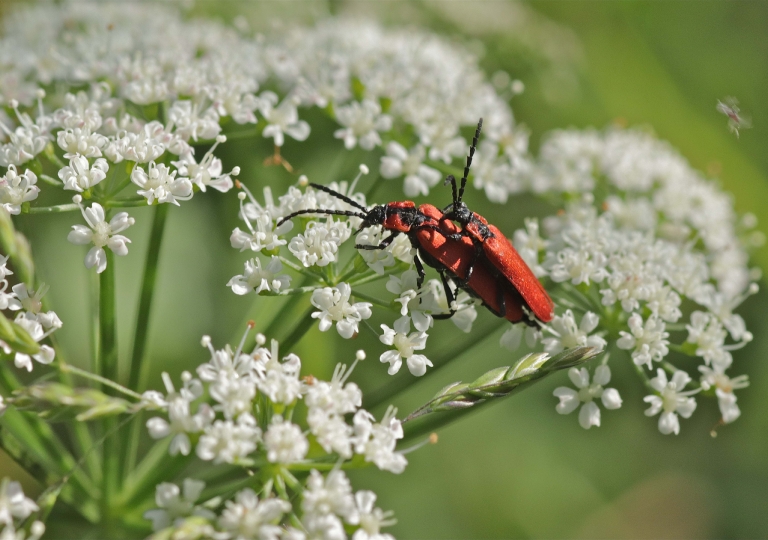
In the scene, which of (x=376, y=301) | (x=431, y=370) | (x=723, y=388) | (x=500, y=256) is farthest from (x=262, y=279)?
(x=723, y=388)

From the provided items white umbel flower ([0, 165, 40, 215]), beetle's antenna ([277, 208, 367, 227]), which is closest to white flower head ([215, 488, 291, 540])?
beetle's antenna ([277, 208, 367, 227])

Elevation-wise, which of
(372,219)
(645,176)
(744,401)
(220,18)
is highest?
(645,176)

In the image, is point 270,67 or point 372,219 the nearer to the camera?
point 372,219

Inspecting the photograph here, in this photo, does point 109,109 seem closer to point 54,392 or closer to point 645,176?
point 54,392

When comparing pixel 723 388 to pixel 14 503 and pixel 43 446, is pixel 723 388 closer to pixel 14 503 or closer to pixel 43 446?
pixel 14 503

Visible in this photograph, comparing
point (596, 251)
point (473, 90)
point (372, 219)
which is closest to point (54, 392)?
point (372, 219)

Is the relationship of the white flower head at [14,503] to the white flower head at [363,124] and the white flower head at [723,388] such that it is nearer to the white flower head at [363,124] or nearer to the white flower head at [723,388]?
the white flower head at [363,124]
